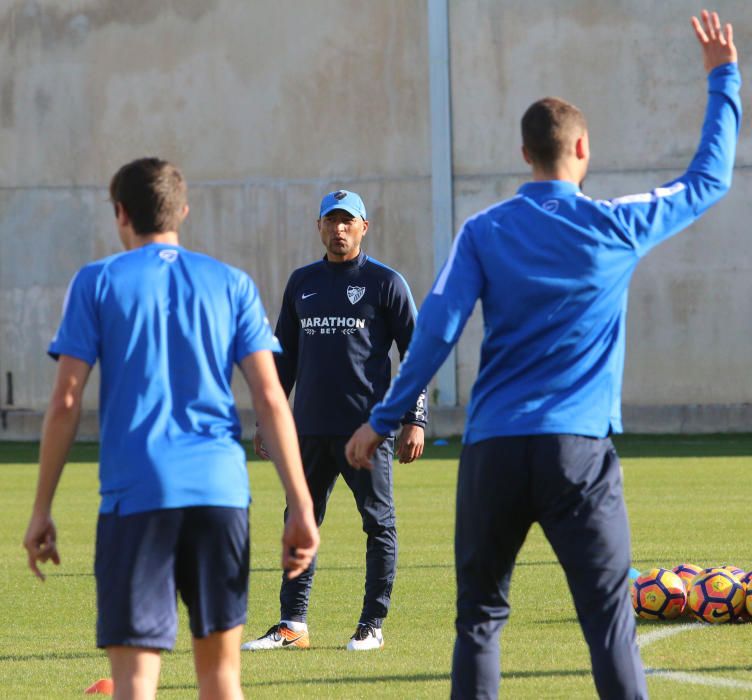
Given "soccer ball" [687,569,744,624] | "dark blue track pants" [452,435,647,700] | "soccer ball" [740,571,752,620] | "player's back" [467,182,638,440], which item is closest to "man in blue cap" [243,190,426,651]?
"soccer ball" [687,569,744,624]

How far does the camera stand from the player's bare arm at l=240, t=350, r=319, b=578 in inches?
177

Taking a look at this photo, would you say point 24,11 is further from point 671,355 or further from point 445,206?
point 671,355

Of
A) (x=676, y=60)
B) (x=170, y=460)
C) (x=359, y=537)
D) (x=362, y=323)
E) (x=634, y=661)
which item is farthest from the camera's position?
(x=676, y=60)

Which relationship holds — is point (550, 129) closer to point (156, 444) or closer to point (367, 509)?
point (156, 444)

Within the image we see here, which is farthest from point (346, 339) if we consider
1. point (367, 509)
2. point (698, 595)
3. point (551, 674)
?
point (698, 595)

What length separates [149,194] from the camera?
175 inches

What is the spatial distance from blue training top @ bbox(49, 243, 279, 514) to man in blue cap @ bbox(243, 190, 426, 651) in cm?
319

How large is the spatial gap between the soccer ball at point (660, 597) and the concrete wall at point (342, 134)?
61.5ft

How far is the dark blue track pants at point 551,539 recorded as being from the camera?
15.2ft

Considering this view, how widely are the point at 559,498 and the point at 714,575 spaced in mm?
3804

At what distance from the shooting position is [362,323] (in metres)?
7.84

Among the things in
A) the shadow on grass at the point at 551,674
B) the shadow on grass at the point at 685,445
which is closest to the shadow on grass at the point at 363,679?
the shadow on grass at the point at 551,674

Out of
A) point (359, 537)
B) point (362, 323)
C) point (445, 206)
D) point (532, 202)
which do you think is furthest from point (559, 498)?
point (445, 206)

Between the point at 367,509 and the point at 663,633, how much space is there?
166cm
